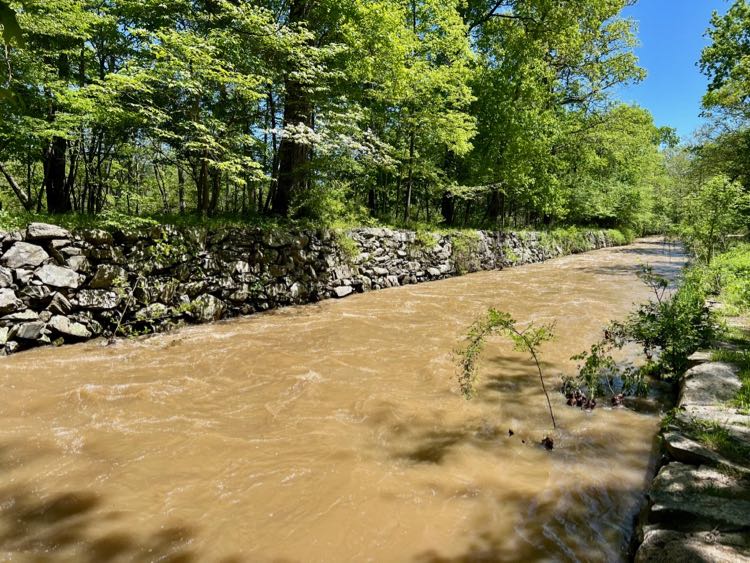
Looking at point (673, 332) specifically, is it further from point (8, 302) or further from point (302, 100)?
point (302, 100)

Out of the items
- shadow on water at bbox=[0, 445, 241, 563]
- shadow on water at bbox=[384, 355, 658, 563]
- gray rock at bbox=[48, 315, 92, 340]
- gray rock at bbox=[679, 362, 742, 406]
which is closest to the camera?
shadow on water at bbox=[0, 445, 241, 563]

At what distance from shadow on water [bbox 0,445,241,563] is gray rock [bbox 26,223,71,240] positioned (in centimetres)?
376

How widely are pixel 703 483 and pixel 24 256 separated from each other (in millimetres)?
6916

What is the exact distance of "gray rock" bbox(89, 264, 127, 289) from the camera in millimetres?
5637

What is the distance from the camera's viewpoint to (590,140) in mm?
18891

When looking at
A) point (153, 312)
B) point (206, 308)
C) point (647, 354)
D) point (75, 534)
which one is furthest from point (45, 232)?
point (647, 354)

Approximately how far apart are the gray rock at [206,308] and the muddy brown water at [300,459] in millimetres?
1119

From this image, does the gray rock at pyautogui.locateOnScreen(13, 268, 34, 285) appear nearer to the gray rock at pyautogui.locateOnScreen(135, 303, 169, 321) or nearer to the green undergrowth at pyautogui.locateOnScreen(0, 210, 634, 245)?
the green undergrowth at pyautogui.locateOnScreen(0, 210, 634, 245)

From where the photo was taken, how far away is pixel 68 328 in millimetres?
5363

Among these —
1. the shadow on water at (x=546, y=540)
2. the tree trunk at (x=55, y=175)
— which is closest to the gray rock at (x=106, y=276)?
the tree trunk at (x=55, y=175)

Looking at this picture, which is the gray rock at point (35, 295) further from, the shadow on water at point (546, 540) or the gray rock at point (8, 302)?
the shadow on water at point (546, 540)

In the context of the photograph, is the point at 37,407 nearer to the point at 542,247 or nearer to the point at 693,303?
the point at 693,303

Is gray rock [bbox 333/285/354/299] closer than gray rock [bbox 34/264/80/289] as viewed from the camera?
No

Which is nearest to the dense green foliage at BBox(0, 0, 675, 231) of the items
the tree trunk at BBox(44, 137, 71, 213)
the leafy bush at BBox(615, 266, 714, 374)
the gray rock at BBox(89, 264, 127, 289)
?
the tree trunk at BBox(44, 137, 71, 213)
